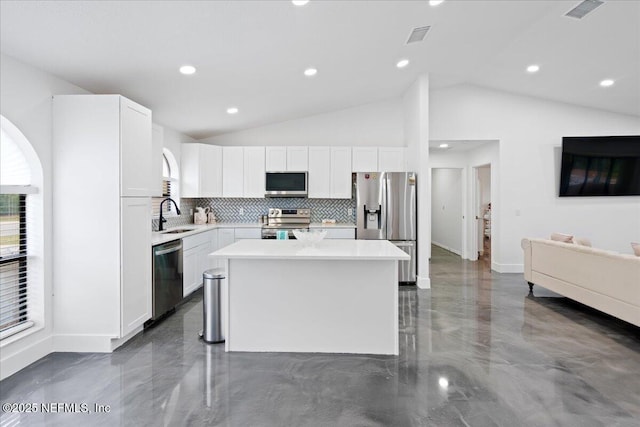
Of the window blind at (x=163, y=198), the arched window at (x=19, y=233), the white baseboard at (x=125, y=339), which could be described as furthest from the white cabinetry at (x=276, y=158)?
the arched window at (x=19, y=233)

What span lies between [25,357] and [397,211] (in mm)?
4559

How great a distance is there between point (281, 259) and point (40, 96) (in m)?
2.36

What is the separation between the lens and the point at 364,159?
229 inches

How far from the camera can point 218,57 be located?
3191mm

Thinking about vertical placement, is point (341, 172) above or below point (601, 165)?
below

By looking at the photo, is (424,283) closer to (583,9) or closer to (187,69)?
(583,9)

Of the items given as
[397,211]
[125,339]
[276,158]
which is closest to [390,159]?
[397,211]

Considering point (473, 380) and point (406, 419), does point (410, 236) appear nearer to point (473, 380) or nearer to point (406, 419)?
point (473, 380)

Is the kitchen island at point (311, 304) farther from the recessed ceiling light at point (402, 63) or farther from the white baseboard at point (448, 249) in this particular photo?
the white baseboard at point (448, 249)

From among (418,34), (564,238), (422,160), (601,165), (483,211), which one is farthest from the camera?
(483,211)

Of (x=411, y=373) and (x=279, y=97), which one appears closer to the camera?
(x=411, y=373)

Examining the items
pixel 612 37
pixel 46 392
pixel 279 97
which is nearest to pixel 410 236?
pixel 279 97

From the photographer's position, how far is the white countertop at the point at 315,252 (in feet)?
9.11

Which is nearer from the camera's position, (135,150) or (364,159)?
(135,150)
